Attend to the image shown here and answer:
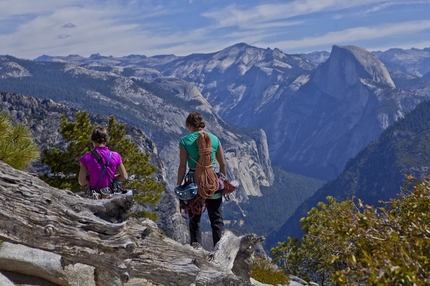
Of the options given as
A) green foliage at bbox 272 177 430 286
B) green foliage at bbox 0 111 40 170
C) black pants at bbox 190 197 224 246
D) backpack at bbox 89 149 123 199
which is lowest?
black pants at bbox 190 197 224 246

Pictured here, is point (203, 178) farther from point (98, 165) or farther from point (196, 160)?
point (98, 165)

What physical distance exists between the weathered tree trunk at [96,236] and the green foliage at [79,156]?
13.9m

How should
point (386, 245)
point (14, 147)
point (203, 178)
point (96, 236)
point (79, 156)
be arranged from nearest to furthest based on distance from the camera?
point (386, 245) < point (96, 236) < point (203, 178) < point (14, 147) < point (79, 156)

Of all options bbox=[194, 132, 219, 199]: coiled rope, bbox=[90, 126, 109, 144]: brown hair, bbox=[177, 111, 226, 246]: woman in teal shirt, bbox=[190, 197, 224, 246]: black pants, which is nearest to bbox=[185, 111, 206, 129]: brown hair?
bbox=[177, 111, 226, 246]: woman in teal shirt

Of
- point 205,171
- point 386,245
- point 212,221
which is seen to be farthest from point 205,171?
point 386,245

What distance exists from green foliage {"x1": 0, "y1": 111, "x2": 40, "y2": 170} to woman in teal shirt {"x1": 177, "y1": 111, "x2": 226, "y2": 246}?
4.08 m

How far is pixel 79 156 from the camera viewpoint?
2439cm

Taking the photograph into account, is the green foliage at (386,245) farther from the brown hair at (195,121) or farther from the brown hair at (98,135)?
the brown hair at (98,135)

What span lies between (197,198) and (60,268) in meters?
3.68

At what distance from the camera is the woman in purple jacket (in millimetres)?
10867

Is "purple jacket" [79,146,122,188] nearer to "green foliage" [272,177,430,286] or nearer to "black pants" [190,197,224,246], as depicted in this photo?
"black pants" [190,197,224,246]

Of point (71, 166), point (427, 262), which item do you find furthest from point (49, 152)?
point (427, 262)

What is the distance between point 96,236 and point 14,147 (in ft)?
13.7

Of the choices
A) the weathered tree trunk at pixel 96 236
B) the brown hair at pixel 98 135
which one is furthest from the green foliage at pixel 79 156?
the weathered tree trunk at pixel 96 236
